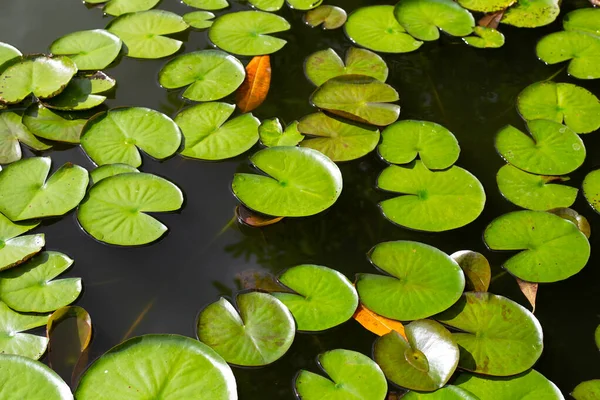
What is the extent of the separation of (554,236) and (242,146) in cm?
121

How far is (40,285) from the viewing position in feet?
6.23

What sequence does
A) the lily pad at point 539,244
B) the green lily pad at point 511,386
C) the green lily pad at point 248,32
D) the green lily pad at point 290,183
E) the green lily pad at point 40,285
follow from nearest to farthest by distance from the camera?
the green lily pad at point 511,386, the green lily pad at point 40,285, the lily pad at point 539,244, the green lily pad at point 290,183, the green lily pad at point 248,32

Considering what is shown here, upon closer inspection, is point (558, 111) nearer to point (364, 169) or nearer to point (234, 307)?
point (364, 169)

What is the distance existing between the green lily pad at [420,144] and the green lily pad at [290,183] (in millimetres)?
284

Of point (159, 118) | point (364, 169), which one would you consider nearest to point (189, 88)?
point (159, 118)

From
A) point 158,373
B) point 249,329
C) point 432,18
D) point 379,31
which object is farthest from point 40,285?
point 432,18

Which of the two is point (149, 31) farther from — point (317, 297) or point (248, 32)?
point (317, 297)

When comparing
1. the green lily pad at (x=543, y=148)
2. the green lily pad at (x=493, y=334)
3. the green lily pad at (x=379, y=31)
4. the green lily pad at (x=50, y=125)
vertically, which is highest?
the green lily pad at (x=379, y=31)

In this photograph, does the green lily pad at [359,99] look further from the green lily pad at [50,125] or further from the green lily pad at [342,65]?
the green lily pad at [50,125]

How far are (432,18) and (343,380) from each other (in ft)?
6.52

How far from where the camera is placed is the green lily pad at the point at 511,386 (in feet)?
5.62

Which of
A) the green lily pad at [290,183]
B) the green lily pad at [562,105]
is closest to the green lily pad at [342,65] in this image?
the green lily pad at [290,183]

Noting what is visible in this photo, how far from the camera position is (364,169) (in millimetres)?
2336

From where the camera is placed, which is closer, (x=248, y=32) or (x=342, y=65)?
(x=342, y=65)
